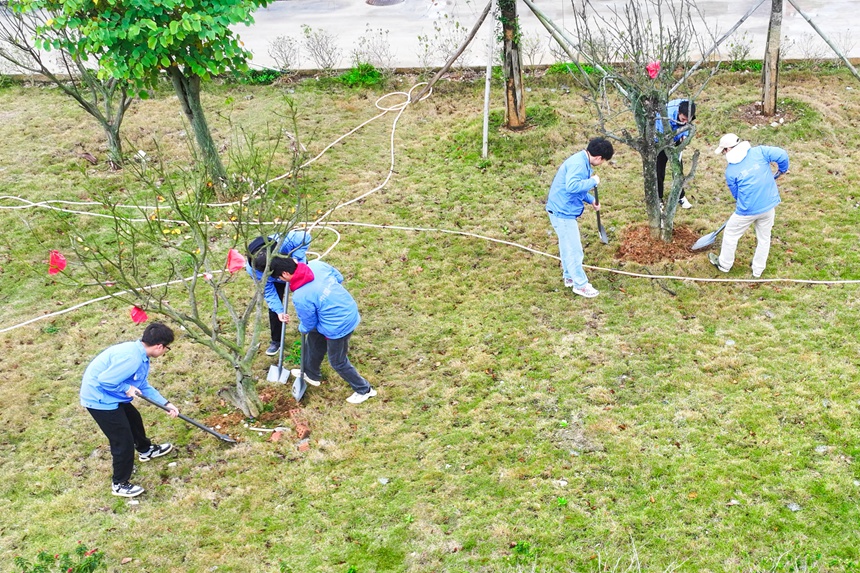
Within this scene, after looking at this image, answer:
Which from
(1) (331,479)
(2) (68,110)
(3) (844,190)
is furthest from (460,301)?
(2) (68,110)

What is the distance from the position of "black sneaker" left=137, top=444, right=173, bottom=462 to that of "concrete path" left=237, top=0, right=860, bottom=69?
26.1 ft

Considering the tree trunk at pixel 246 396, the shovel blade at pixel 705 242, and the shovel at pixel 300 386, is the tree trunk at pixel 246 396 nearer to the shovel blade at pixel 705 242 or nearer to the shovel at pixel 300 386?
the shovel at pixel 300 386

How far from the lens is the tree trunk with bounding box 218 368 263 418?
5465mm

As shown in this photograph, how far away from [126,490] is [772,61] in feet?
27.5

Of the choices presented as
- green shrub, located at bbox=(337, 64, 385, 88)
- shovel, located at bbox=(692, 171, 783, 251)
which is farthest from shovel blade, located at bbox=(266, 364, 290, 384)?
green shrub, located at bbox=(337, 64, 385, 88)

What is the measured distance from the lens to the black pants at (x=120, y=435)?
15.7 ft

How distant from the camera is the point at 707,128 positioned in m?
→ 9.09

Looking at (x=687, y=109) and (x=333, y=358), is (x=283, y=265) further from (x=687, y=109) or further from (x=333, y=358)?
(x=687, y=109)

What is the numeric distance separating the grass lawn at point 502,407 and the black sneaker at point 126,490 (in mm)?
92

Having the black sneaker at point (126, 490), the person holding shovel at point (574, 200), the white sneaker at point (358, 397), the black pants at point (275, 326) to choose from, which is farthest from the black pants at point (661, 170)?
the black sneaker at point (126, 490)

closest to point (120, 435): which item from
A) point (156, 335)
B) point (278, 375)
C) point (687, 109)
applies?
point (156, 335)

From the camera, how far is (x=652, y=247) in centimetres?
707

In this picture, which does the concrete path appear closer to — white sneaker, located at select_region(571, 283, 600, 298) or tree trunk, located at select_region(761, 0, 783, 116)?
tree trunk, located at select_region(761, 0, 783, 116)

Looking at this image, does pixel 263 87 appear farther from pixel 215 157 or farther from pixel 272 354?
pixel 272 354
